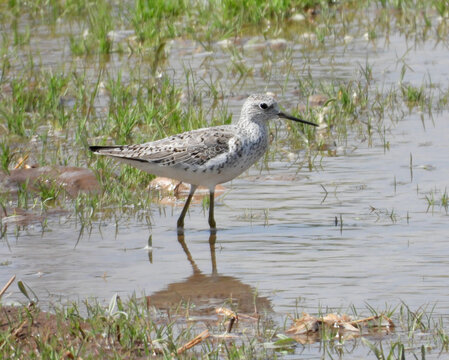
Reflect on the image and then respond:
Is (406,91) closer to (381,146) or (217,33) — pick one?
(381,146)

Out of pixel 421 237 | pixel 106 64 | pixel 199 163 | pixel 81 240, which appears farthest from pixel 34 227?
pixel 106 64

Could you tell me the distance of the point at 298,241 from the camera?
8.88 metres

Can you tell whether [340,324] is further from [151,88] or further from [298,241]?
[151,88]

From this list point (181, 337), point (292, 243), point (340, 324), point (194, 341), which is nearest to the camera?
point (194, 341)

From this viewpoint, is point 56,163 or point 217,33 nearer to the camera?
point 56,163

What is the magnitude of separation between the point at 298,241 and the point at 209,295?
128 centimetres

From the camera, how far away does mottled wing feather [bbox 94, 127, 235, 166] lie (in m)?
9.68

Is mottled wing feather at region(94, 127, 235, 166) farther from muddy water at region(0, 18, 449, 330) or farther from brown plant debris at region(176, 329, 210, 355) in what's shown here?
brown plant debris at region(176, 329, 210, 355)

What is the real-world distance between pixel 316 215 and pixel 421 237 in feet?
3.50

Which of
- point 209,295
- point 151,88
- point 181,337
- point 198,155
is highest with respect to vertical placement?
point 151,88

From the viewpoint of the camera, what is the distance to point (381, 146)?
37.9ft

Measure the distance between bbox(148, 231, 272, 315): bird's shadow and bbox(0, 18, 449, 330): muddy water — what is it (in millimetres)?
A: 17

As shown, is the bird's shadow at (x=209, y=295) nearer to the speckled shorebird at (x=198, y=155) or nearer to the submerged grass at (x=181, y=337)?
the submerged grass at (x=181, y=337)

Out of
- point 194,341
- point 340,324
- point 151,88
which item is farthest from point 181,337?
point 151,88
